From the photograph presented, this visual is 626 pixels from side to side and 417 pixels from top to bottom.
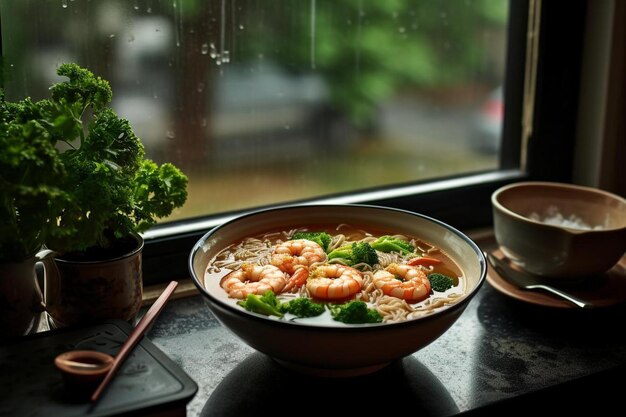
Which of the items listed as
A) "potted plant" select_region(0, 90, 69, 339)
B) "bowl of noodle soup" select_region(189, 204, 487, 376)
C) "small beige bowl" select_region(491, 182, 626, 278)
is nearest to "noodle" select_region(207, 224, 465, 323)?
"bowl of noodle soup" select_region(189, 204, 487, 376)

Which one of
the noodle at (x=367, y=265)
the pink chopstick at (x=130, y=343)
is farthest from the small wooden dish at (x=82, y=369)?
the noodle at (x=367, y=265)

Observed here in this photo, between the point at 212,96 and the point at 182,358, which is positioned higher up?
the point at 212,96

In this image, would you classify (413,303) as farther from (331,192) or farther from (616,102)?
(616,102)

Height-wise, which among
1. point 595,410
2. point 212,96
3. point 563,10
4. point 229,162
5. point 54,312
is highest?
point 563,10

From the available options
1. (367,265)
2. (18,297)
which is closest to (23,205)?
(18,297)

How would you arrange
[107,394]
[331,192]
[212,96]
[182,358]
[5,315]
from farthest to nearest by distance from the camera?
[331,192] < [212,96] < [182,358] < [5,315] < [107,394]

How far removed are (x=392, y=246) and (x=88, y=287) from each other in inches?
22.7

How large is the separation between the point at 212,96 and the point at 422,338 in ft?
2.55

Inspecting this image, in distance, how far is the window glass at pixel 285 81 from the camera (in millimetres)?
1582

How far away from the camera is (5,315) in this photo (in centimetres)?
136

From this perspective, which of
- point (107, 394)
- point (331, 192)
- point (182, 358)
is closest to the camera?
point (107, 394)

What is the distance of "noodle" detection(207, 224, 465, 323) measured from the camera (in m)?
1.33

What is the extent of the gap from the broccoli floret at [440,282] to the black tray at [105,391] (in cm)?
48

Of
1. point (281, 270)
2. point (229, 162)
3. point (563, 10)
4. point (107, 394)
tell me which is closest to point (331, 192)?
point (229, 162)
